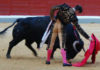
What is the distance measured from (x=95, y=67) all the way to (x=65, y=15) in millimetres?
806

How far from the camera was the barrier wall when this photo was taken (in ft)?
42.2

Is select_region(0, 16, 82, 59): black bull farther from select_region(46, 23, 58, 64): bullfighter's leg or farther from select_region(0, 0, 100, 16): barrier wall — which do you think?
select_region(0, 0, 100, 16): barrier wall

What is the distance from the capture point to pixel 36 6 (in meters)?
13.0

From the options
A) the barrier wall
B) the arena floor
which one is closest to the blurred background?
the barrier wall

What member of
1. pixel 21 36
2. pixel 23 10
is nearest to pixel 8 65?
pixel 21 36

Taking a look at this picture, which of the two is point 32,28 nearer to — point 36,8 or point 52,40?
point 52,40

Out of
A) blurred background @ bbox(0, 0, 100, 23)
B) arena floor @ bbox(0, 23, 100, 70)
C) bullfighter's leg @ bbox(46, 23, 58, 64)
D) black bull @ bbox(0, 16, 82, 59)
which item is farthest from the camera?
blurred background @ bbox(0, 0, 100, 23)

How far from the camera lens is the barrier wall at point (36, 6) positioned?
12.9 metres

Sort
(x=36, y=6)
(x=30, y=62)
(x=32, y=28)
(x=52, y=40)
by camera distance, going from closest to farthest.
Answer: (x=52, y=40), (x=30, y=62), (x=32, y=28), (x=36, y=6)

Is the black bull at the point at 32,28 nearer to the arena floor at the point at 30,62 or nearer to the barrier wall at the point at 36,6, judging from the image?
the arena floor at the point at 30,62

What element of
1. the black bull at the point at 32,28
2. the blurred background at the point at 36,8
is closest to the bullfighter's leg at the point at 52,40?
the black bull at the point at 32,28

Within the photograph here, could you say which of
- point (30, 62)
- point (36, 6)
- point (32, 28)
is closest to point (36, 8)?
point (36, 6)

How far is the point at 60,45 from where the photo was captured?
508cm

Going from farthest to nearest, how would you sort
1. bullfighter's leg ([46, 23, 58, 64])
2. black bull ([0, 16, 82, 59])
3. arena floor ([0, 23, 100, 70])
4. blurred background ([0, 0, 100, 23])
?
blurred background ([0, 0, 100, 23]) < black bull ([0, 16, 82, 59]) < bullfighter's leg ([46, 23, 58, 64]) < arena floor ([0, 23, 100, 70])
